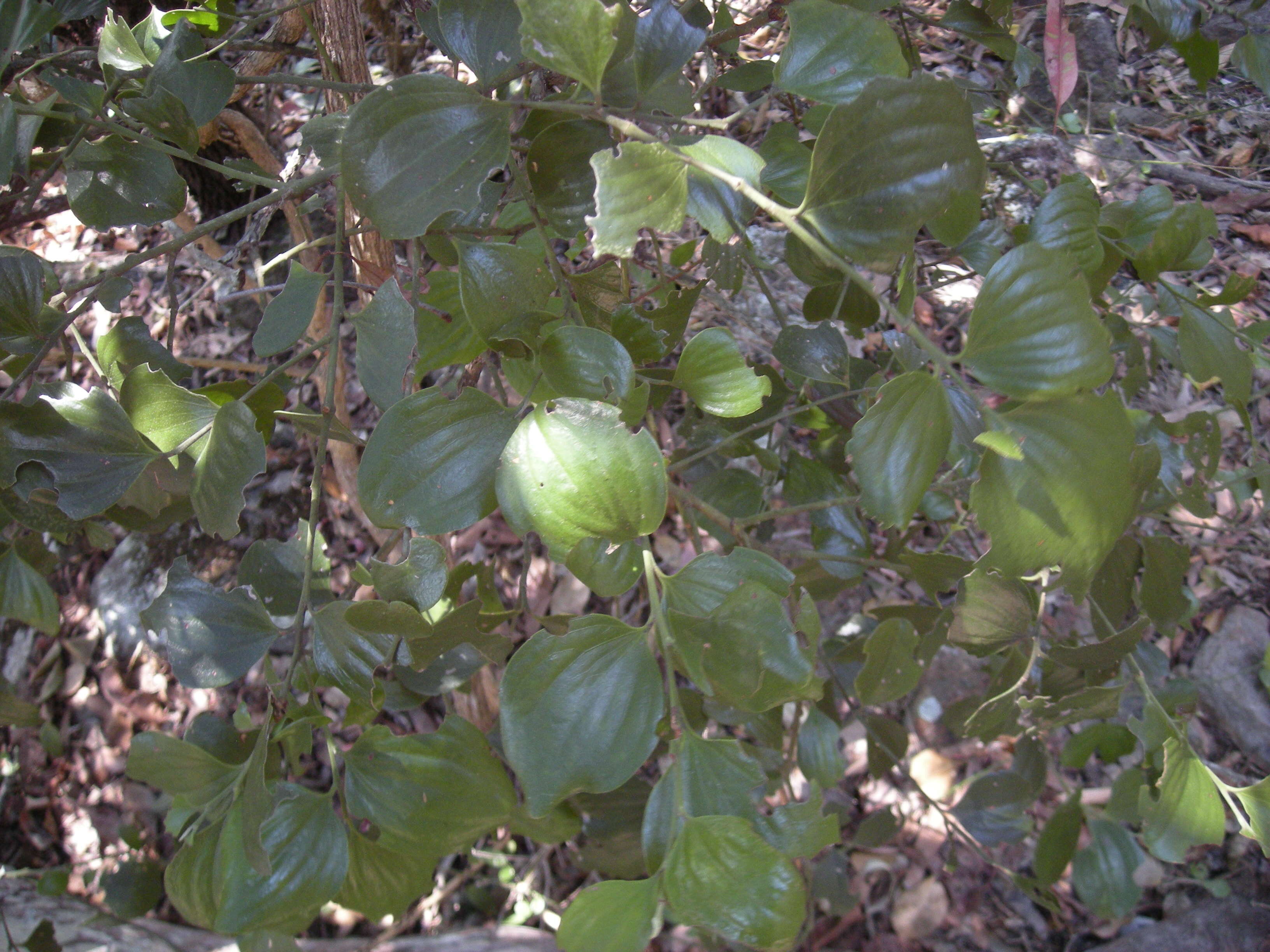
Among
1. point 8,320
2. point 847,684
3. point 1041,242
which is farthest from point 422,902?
point 1041,242

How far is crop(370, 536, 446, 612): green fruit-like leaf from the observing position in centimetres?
60

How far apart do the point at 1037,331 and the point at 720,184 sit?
22 centimetres

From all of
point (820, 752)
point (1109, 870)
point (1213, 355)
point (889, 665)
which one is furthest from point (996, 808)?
point (1213, 355)

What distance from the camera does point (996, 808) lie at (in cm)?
116

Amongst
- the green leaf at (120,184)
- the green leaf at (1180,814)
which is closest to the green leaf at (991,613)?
the green leaf at (1180,814)

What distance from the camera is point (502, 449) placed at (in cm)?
55

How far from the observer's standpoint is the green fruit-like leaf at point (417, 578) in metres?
0.60

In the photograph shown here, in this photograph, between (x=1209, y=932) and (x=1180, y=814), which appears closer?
(x=1180, y=814)

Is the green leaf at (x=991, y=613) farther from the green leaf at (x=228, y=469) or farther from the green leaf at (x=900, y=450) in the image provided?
the green leaf at (x=228, y=469)

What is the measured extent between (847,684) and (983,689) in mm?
658

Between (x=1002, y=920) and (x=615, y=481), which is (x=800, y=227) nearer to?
(x=615, y=481)

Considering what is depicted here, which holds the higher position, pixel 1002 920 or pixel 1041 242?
pixel 1041 242

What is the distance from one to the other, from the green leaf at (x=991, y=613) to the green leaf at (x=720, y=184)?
0.38 m

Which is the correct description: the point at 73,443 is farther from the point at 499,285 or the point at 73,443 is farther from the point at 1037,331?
the point at 1037,331
